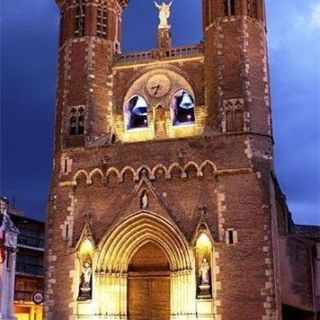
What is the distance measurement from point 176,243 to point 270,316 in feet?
17.1

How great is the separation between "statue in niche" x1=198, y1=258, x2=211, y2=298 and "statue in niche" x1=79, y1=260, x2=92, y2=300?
5.14 metres

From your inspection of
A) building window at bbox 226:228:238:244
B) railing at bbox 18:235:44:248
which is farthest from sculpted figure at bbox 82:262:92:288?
railing at bbox 18:235:44:248

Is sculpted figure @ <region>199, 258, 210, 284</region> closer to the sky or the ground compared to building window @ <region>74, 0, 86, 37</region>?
closer to the ground

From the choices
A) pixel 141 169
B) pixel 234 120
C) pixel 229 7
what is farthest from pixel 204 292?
pixel 229 7

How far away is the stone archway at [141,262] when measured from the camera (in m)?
27.6

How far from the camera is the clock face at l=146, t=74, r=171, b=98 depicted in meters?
31.6

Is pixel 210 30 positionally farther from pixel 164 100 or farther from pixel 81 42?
pixel 81 42

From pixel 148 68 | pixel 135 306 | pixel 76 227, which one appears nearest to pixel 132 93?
pixel 148 68

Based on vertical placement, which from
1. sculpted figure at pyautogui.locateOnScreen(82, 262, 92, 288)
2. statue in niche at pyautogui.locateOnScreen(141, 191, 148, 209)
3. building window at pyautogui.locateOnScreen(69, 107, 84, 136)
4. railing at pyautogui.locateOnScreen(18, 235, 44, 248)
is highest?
building window at pyautogui.locateOnScreen(69, 107, 84, 136)

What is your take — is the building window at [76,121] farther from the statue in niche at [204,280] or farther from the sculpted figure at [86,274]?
the statue in niche at [204,280]

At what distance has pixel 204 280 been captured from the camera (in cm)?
2697

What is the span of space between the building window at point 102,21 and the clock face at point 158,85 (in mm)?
3813

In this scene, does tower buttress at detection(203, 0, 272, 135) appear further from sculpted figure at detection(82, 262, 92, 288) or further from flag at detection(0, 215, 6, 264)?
flag at detection(0, 215, 6, 264)

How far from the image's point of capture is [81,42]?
32.6m
